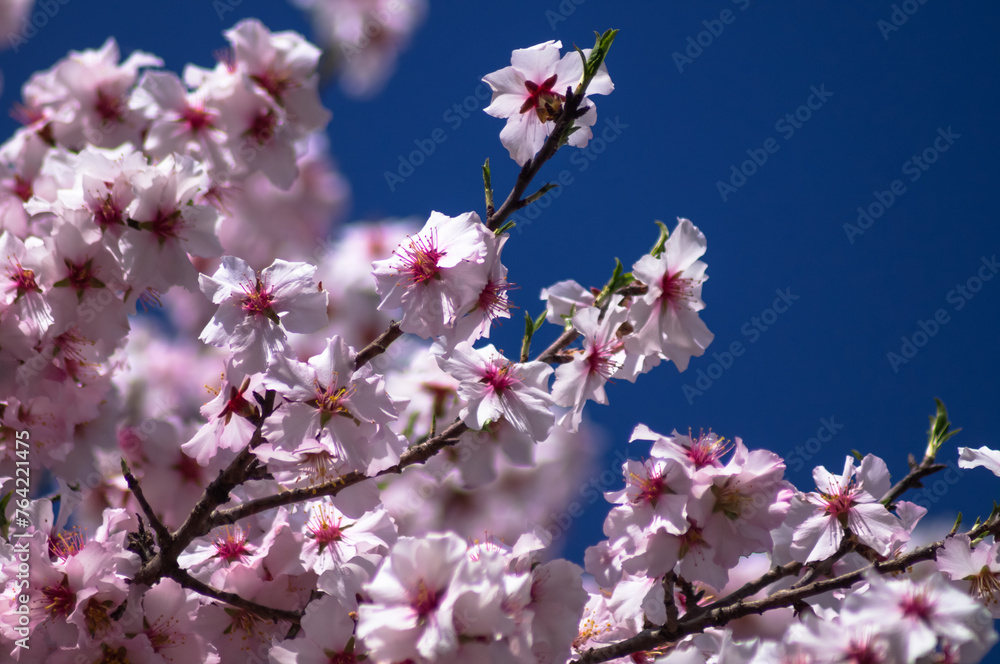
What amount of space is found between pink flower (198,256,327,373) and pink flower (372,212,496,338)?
6.5 inches

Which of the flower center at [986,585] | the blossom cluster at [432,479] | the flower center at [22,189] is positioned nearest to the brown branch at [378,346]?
the blossom cluster at [432,479]

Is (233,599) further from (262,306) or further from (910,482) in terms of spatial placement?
(910,482)

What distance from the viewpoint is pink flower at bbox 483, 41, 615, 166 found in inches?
66.6

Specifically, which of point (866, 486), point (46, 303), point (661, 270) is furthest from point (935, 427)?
point (46, 303)

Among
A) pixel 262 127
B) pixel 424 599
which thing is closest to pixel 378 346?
pixel 424 599

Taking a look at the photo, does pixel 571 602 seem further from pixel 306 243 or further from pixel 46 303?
pixel 306 243

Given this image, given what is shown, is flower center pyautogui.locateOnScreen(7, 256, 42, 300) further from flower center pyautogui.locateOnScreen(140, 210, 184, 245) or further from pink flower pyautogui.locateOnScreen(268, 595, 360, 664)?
pink flower pyautogui.locateOnScreen(268, 595, 360, 664)

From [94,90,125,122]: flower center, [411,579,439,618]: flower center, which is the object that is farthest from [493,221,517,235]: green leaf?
[94,90,125,122]: flower center

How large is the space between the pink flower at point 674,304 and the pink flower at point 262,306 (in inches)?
26.7

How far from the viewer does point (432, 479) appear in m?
2.04

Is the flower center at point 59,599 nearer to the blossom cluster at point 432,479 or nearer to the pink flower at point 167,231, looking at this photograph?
the blossom cluster at point 432,479

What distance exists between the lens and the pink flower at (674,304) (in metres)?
1.58

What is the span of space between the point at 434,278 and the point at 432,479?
2.25 ft

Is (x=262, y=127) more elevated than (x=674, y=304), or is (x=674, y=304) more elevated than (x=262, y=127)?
(x=262, y=127)
